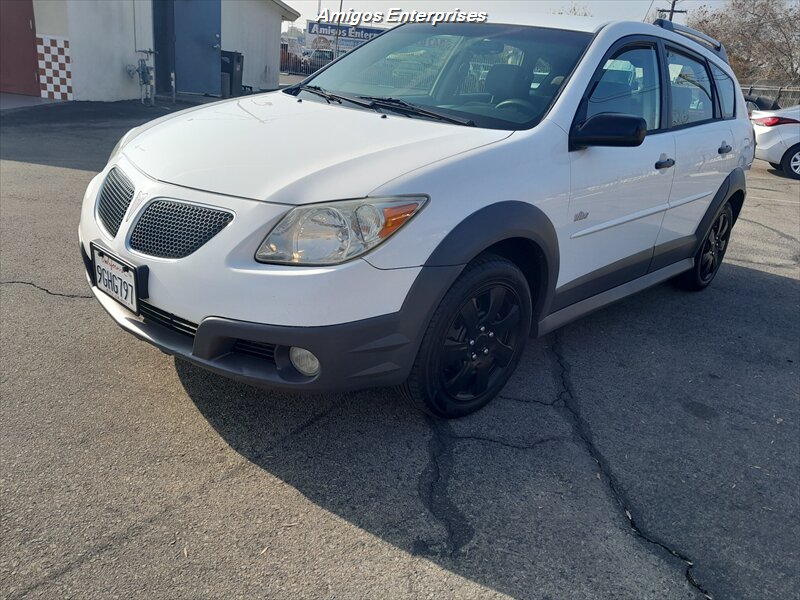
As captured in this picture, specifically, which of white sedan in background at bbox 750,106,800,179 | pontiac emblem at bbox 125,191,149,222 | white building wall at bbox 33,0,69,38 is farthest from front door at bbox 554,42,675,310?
white building wall at bbox 33,0,69,38

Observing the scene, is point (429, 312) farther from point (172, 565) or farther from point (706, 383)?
point (706, 383)

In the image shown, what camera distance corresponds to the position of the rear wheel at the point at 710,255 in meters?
4.99

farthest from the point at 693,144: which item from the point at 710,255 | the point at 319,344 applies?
the point at 319,344

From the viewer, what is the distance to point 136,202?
2.68m

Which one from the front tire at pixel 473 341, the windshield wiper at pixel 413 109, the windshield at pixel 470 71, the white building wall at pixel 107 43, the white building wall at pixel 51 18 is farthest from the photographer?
the white building wall at pixel 107 43

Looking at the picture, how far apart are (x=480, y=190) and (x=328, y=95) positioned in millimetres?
1354

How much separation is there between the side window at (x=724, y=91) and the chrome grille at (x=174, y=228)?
12.7 ft

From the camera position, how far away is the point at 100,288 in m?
2.90

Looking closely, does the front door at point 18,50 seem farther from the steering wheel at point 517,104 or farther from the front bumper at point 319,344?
the front bumper at point 319,344

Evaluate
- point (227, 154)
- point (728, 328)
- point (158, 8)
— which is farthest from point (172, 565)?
point (158, 8)

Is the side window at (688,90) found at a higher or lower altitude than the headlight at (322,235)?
higher

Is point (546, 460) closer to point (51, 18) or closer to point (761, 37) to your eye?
point (51, 18)

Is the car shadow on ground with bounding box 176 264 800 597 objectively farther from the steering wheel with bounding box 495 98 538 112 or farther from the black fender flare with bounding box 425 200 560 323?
the steering wheel with bounding box 495 98 538 112

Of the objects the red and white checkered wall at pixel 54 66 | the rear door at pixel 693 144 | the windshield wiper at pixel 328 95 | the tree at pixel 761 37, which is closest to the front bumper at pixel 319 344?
the windshield wiper at pixel 328 95
